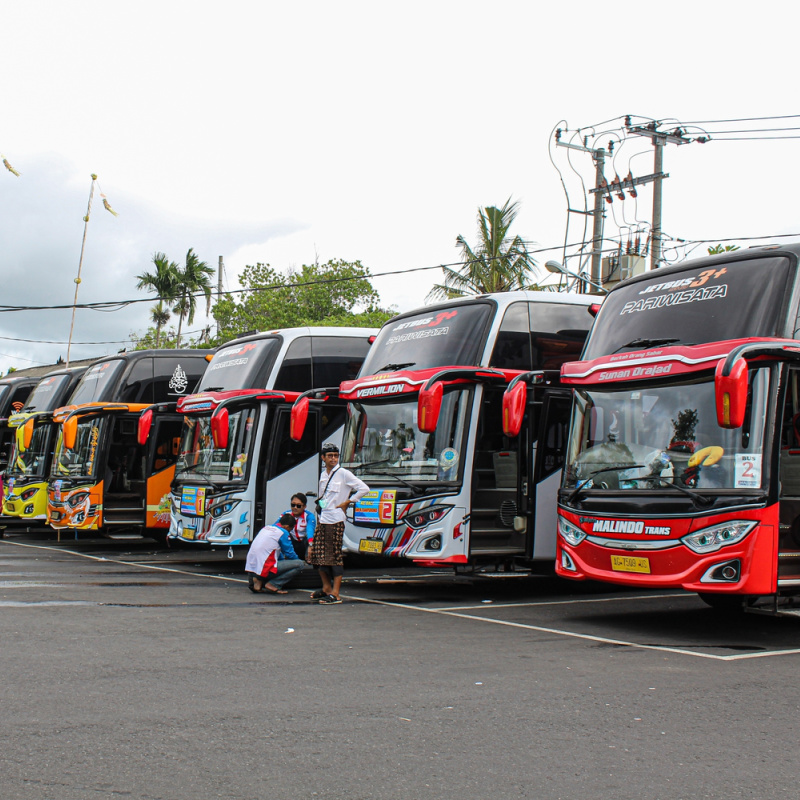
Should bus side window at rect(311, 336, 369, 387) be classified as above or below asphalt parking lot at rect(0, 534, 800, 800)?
above

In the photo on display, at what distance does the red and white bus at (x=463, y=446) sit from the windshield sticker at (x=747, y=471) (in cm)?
342

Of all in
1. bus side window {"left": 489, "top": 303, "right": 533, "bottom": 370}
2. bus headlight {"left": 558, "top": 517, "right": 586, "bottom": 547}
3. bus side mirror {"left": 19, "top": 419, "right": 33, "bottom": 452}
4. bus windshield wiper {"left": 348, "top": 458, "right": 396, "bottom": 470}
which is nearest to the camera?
bus headlight {"left": 558, "top": 517, "right": 586, "bottom": 547}

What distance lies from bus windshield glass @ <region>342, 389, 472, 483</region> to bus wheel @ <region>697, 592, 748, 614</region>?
10.5ft

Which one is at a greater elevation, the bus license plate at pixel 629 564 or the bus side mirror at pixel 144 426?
the bus side mirror at pixel 144 426

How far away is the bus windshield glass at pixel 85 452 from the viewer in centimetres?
1906

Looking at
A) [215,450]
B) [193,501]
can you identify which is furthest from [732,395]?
[193,501]

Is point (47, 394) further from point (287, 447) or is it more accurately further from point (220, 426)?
point (220, 426)

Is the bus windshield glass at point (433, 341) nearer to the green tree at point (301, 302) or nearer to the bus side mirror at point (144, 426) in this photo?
the bus side mirror at point (144, 426)

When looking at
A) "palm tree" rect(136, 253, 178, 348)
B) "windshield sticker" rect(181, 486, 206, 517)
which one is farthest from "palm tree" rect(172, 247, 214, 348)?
"windshield sticker" rect(181, 486, 206, 517)

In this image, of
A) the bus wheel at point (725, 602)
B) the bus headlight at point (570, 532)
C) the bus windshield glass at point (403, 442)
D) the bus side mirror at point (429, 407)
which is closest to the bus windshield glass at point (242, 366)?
the bus windshield glass at point (403, 442)

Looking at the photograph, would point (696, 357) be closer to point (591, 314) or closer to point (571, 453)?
point (571, 453)

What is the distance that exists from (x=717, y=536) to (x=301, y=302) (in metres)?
34.9

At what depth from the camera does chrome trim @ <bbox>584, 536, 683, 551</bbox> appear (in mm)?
9102

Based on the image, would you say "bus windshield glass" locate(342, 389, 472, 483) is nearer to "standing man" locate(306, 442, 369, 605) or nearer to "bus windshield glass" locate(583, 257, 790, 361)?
"standing man" locate(306, 442, 369, 605)
